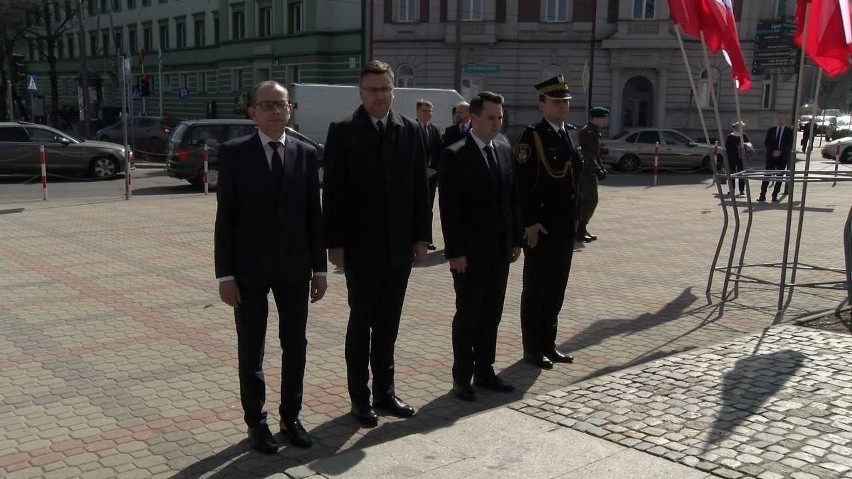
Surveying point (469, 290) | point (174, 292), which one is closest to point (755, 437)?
point (469, 290)

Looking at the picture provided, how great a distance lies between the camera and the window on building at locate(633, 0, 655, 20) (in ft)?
127

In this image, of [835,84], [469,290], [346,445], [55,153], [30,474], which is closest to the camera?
[30,474]

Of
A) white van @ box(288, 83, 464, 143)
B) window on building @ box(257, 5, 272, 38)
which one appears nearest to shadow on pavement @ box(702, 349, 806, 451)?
white van @ box(288, 83, 464, 143)

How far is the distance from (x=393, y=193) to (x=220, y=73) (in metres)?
47.8

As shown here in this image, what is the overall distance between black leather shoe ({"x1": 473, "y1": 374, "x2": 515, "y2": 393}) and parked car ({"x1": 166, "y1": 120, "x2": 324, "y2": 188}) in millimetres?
13494

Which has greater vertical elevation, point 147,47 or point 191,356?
point 147,47

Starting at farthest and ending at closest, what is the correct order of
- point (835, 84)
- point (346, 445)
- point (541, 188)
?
point (835, 84), point (541, 188), point (346, 445)

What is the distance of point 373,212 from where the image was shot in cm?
481

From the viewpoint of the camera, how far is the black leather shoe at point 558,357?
20.7 feet

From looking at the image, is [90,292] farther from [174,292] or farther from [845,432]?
[845,432]

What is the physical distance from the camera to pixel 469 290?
541cm

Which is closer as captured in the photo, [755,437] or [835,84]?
[755,437]

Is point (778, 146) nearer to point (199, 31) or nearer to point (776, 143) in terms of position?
point (776, 143)

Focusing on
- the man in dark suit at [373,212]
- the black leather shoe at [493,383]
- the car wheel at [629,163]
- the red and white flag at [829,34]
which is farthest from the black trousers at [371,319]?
the car wheel at [629,163]
